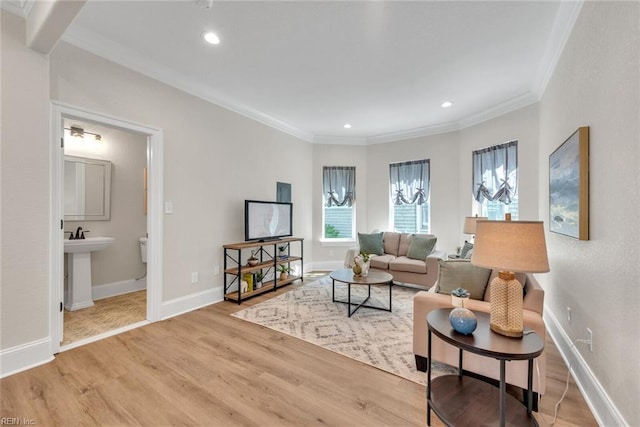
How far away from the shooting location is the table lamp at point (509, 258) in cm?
139

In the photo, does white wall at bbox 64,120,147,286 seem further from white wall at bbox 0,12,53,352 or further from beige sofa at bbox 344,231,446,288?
beige sofa at bbox 344,231,446,288

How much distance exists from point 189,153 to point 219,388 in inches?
105

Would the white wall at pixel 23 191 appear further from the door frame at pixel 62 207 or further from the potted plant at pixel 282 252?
the potted plant at pixel 282 252

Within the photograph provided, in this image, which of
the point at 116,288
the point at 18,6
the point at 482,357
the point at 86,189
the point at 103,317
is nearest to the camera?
the point at 482,357

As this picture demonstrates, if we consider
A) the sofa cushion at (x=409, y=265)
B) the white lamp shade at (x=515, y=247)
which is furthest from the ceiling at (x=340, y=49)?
the sofa cushion at (x=409, y=265)

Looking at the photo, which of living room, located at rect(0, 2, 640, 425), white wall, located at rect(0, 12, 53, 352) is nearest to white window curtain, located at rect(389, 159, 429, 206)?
living room, located at rect(0, 2, 640, 425)

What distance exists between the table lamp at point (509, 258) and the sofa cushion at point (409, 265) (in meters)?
Result: 2.74

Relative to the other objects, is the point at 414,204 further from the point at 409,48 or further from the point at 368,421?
the point at 368,421

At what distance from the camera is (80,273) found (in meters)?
3.43

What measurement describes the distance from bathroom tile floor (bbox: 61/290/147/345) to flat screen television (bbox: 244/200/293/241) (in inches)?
63.7

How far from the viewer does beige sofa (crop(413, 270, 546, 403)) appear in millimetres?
1701

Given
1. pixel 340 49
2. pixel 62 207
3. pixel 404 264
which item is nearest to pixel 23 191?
pixel 62 207

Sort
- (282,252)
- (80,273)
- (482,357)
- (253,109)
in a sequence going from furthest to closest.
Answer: (282,252) < (253,109) < (80,273) < (482,357)

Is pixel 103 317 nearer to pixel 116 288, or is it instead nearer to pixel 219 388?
pixel 116 288
